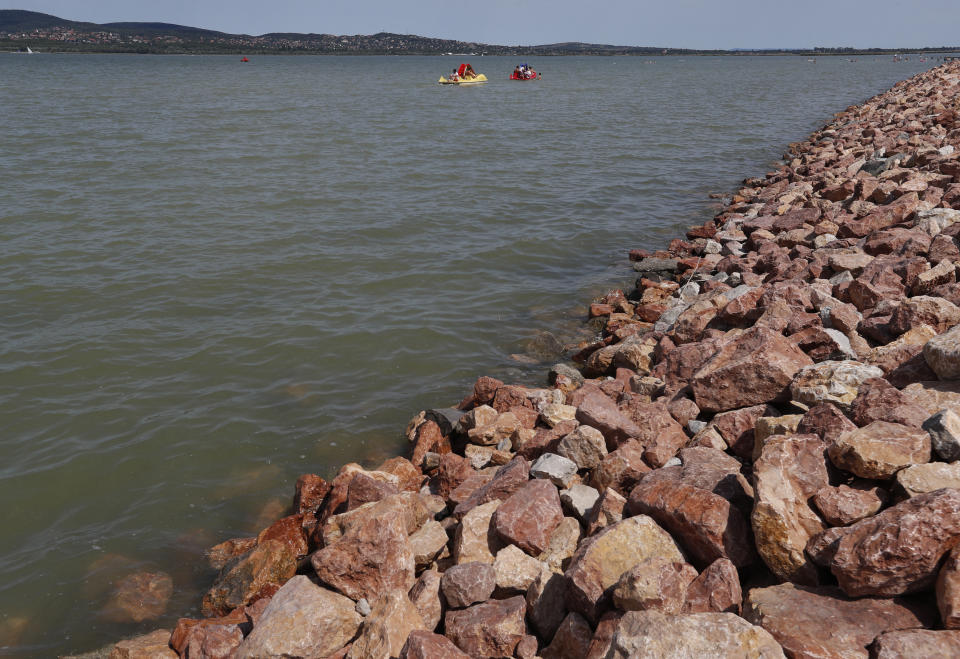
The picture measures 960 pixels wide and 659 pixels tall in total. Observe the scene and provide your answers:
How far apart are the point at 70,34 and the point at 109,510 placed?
235900 millimetres

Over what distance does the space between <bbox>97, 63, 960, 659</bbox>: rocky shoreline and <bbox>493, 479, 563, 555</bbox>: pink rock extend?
0.05 feet

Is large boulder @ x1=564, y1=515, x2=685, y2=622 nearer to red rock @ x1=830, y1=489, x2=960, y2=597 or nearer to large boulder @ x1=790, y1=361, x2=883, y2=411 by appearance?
red rock @ x1=830, y1=489, x2=960, y2=597

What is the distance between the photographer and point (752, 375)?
4949 mm

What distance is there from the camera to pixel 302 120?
30.1 meters

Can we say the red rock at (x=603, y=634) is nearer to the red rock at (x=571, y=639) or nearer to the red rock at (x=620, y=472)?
the red rock at (x=571, y=639)

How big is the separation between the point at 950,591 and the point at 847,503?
0.65 meters

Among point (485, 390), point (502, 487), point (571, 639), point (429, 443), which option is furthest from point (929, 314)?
point (429, 443)

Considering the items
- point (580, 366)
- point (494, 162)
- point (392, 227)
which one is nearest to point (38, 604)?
point (580, 366)

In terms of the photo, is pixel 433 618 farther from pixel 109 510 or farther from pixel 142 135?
pixel 142 135

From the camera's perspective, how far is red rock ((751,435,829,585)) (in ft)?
10.0

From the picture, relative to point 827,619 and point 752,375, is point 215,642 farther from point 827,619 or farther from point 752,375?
point 752,375

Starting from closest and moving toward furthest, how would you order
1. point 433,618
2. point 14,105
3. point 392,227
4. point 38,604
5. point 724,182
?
point 433,618, point 38,604, point 392,227, point 724,182, point 14,105

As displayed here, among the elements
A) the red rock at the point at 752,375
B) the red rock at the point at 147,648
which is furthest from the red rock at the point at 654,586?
the red rock at the point at 147,648

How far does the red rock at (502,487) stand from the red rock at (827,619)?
1.96 m
